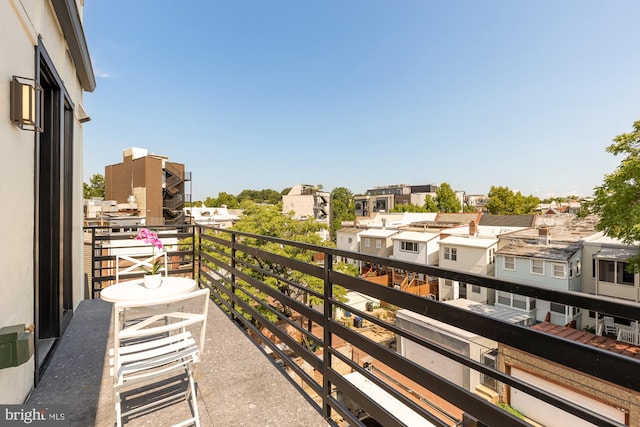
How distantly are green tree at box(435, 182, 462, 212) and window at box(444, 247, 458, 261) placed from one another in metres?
19.0

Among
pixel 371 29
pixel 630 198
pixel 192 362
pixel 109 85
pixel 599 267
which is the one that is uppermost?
pixel 371 29

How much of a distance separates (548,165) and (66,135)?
29348 mm

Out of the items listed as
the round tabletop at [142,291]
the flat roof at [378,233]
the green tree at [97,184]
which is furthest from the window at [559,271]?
the green tree at [97,184]

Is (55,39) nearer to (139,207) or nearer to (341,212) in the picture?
(139,207)

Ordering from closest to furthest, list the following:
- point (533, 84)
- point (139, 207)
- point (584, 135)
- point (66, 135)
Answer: point (66, 135) < point (533, 84) < point (584, 135) < point (139, 207)

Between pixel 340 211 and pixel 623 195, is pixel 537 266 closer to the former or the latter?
pixel 623 195

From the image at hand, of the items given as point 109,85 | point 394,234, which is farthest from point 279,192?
point 109,85

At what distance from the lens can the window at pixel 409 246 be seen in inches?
838

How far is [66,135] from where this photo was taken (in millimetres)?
3684

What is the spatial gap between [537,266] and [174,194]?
3042 cm

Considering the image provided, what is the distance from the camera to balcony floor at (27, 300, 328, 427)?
199 centimetres

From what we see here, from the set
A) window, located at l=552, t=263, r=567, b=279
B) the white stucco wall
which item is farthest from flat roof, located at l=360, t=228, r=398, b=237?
the white stucco wall

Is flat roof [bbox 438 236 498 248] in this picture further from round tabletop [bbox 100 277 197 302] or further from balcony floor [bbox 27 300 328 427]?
round tabletop [bbox 100 277 197 302]

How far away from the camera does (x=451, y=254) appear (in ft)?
62.6
